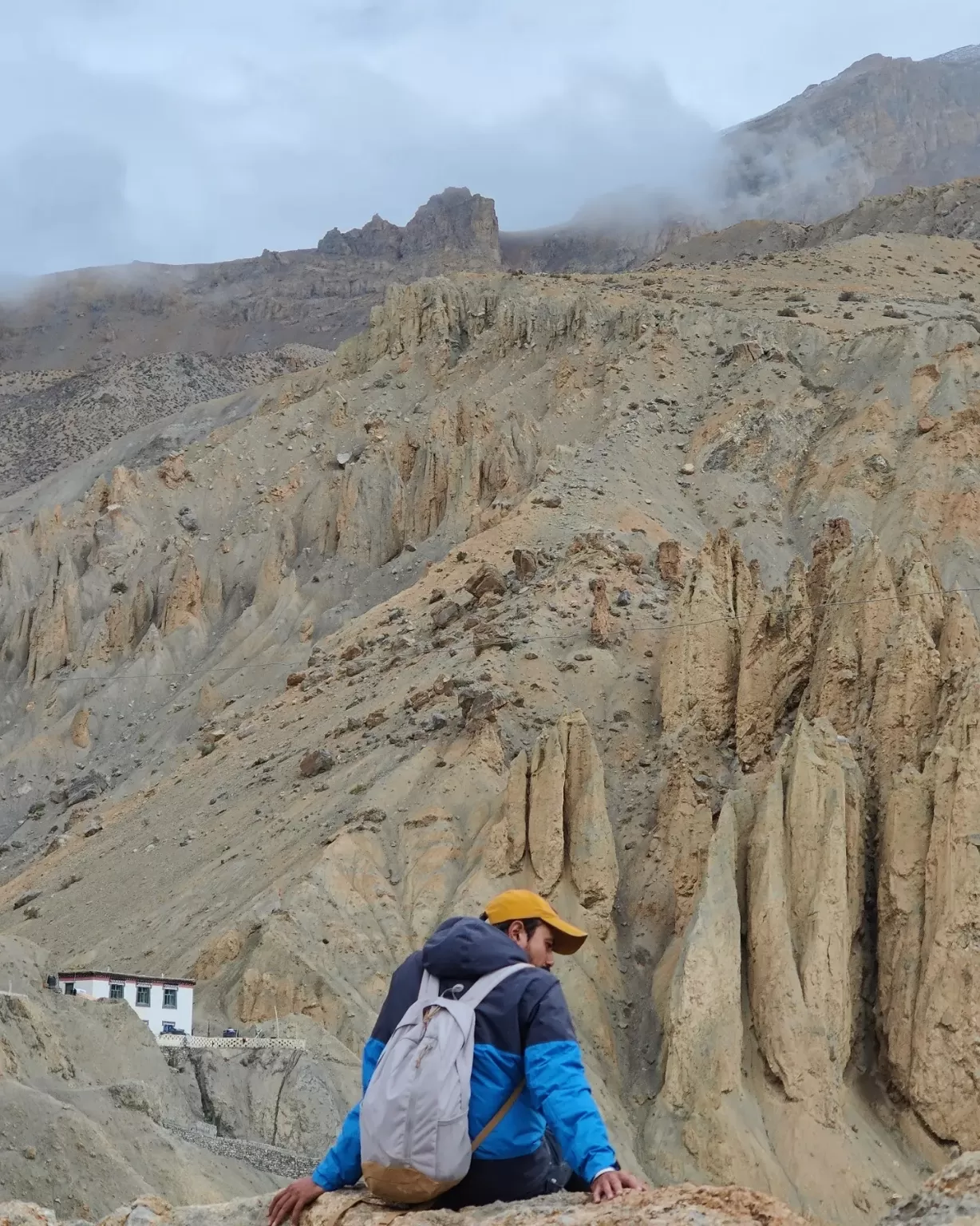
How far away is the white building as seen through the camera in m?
31.8

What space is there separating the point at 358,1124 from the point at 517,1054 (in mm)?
793

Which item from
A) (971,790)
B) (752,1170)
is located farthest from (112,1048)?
(971,790)

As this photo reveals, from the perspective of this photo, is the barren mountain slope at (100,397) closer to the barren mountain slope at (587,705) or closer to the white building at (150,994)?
the barren mountain slope at (587,705)

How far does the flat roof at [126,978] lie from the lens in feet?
106

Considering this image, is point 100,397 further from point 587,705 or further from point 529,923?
point 529,923

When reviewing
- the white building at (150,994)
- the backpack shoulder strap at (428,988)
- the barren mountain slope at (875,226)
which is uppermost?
the barren mountain slope at (875,226)

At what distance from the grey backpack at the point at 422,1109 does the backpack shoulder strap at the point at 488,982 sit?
0.01 meters

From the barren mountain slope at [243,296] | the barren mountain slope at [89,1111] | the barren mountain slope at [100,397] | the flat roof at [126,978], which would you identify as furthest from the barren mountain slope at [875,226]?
the barren mountain slope at [89,1111]

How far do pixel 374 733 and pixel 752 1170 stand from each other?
1864 centimetres

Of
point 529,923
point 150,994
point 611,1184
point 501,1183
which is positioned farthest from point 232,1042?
point 611,1184

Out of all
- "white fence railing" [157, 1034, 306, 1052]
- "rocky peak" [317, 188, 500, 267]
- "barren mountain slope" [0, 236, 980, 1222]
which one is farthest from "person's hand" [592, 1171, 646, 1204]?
"rocky peak" [317, 188, 500, 267]

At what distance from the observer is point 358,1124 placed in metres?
6.14

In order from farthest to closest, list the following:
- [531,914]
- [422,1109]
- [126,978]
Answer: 1. [126,978]
2. [531,914]
3. [422,1109]

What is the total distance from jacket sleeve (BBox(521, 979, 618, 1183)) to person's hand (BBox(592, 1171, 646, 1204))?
0.05 metres
